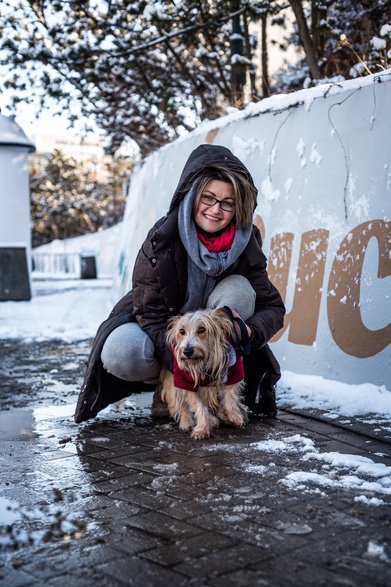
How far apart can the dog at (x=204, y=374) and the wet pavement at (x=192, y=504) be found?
11 centimetres

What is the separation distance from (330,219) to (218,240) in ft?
5.27

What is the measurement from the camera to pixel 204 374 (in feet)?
14.7

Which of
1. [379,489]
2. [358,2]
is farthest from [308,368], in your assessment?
[358,2]

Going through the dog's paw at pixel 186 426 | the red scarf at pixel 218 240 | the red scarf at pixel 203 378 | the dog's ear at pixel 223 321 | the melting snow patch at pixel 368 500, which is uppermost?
the red scarf at pixel 218 240

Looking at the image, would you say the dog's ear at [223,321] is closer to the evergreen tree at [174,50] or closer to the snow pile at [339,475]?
the snow pile at [339,475]

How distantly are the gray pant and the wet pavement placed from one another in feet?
1.25

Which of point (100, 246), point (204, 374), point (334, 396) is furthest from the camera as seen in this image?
point (100, 246)

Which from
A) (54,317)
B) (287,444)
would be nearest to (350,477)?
(287,444)

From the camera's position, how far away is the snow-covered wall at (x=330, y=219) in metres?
5.48

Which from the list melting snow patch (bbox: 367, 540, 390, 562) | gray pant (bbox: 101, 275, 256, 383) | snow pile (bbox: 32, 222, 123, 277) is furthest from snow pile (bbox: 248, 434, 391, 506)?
snow pile (bbox: 32, 222, 123, 277)

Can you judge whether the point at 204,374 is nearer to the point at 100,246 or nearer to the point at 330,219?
the point at 330,219

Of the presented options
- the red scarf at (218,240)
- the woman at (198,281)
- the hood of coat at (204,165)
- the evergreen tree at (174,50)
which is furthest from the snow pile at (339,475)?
the evergreen tree at (174,50)

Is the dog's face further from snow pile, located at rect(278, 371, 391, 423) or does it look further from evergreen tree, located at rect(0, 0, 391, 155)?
evergreen tree, located at rect(0, 0, 391, 155)

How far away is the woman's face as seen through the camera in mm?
4633
